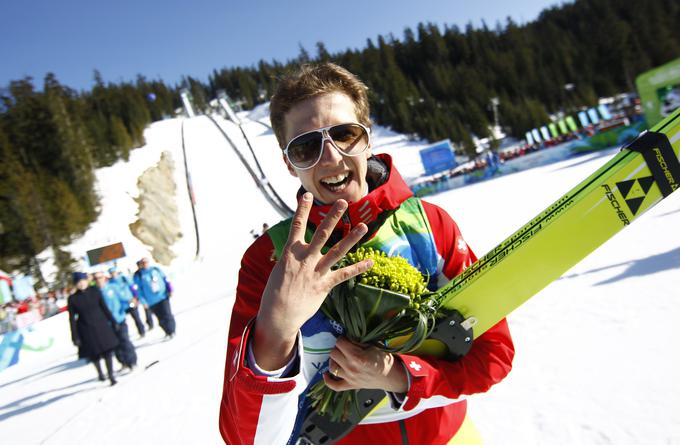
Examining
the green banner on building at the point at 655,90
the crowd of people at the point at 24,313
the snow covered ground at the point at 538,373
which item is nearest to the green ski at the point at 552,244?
the snow covered ground at the point at 538,373

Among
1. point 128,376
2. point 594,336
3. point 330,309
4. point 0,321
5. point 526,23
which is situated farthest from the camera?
point 526,23

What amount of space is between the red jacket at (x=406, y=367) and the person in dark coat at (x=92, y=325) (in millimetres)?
7014

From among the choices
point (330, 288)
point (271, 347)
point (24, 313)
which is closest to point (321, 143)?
point (330, 288)

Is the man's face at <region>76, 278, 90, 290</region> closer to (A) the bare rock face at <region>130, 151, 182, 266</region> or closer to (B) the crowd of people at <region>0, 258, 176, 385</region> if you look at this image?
(B) the crowd of people at <region>0, 258, 176, 385</region>

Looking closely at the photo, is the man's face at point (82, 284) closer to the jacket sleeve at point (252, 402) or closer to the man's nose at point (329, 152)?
the jacket sleeve at point (252, 402)

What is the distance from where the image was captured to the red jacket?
103 centimetres

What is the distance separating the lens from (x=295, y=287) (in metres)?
0.97

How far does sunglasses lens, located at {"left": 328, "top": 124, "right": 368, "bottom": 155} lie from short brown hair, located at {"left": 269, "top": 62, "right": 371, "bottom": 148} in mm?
124

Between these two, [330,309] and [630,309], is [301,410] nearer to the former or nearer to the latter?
[330,309]

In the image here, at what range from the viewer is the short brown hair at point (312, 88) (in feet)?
4.55

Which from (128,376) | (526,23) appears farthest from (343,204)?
(526,23)

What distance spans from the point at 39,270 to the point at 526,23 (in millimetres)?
94965

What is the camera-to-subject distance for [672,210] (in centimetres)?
750

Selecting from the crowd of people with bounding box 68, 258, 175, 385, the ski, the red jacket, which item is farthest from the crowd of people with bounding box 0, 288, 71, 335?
the ski
